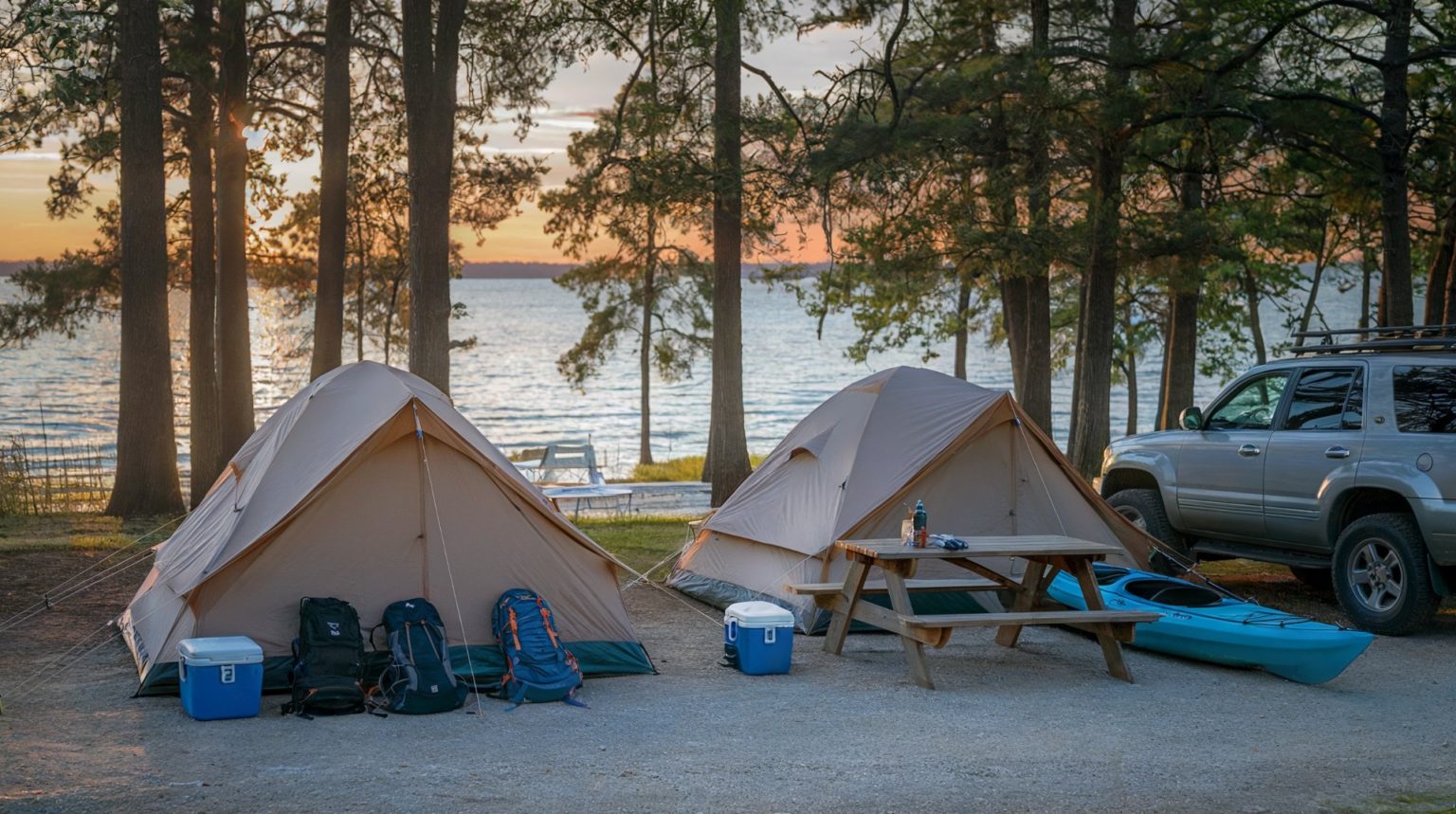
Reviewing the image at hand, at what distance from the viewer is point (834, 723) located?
300 inches

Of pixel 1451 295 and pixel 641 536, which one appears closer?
pixel 641 536

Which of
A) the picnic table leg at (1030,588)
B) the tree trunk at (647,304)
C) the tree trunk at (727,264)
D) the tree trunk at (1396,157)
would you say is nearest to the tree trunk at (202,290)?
the tree trunk at (727,264)

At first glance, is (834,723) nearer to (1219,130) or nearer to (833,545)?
(833,545)

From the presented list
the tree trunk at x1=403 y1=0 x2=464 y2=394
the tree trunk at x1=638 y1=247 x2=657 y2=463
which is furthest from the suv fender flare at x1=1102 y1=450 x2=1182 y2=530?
the tree trunk at x1=638 y1=247 x2=657 y2=463

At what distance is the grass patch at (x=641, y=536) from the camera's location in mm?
13812

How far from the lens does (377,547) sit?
28.2ft

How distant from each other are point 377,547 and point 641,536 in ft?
23.5

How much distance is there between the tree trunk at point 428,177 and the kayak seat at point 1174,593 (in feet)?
27.5

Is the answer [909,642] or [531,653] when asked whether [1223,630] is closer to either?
[909,642]

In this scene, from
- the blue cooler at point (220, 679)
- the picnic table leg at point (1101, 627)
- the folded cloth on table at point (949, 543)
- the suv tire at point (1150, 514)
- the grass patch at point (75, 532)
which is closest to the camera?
the blue cooler at point (220, 679)

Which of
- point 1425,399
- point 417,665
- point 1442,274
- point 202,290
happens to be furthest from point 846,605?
point 202,290

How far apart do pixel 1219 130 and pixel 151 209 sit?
13.7 meters

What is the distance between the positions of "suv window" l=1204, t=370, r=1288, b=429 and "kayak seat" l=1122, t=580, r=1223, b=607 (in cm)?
207

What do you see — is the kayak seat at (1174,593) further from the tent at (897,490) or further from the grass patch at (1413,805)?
the grass patch at (1413,805)
